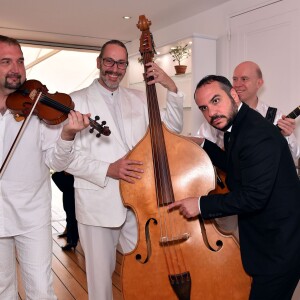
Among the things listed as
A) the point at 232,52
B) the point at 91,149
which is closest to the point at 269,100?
the point at 232,52

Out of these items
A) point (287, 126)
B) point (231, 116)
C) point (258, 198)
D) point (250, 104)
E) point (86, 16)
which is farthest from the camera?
point (86, 16)

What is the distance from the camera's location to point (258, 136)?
5.06 feet

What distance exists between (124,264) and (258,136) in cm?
82

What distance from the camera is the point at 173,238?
5.65ft

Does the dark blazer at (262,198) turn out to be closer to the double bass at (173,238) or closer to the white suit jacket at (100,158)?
the double bass at (173,238)

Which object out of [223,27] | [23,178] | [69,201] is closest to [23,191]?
[23,178]

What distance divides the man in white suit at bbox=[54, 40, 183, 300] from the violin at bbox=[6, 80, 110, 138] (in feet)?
0.75

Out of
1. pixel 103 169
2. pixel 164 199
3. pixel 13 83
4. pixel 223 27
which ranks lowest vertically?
pixel 164 199

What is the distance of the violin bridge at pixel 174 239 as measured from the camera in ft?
5.64

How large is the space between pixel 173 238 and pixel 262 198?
44 centimetres

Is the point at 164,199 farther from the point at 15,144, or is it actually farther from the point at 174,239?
the point at 15,144

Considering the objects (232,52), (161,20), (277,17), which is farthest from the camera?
(161,20)

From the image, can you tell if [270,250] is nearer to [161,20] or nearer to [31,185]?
[31,185]

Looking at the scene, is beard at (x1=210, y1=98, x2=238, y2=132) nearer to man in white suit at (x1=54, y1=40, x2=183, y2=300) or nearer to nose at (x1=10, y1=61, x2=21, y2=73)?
man in white suit at (x1=54, y1=40, x2=183, y2=300)
